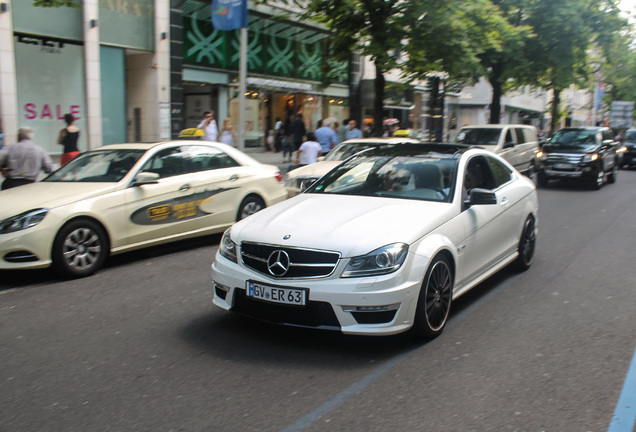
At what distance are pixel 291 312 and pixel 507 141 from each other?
1460 cm

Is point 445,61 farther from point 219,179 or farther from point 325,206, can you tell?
point 325,206

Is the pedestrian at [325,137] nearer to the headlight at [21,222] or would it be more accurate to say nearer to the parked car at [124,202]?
the parked car at [124,202]

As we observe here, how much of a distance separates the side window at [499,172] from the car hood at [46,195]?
4.35 meters

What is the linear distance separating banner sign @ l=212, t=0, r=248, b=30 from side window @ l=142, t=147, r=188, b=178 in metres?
7.69

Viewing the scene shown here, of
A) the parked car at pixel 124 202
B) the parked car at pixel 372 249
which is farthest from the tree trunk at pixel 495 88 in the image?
the parked car at pixel 372 249

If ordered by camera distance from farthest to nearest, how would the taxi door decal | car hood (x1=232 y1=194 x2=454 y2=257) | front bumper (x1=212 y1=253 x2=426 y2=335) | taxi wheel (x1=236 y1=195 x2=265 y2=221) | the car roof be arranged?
taxi wheel (x1=236 y1=195 x2=265 y2=221) → the taxi door decal → the car roof → car hood (x1=232 y1=194 x2=454 y2=257) → front bumper (x1=212 y1=253 x2=426 y2=335)

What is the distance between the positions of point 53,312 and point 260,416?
2.97 meters

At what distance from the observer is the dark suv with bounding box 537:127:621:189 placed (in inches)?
703

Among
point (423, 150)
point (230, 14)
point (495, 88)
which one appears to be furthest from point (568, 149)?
point (423, 150)

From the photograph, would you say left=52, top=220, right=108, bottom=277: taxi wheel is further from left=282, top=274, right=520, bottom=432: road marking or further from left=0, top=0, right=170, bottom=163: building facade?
left=0, top=0, right=170, bottom=163: building facade

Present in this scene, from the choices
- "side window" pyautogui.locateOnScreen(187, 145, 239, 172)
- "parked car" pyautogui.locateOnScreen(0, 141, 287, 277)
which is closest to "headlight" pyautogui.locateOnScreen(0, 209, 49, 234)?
"parked car" pyautogui.locateOnScreen(0, 141, 287, 277)

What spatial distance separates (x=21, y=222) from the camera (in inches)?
258

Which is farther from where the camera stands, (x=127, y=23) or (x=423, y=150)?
(x=127, y=23)

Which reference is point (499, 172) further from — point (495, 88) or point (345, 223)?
point (495, 88)
